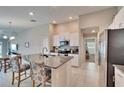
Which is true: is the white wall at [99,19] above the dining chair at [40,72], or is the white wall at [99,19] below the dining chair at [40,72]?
above

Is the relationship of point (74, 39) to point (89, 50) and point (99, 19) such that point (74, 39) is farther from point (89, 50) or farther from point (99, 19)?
point (89, 50)

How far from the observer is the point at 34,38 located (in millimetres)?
10445

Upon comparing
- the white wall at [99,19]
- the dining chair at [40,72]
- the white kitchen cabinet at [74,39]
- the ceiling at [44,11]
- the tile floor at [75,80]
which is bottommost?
the tile floor at [75,80]

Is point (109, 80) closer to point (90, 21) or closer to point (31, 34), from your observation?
point (90, 21)

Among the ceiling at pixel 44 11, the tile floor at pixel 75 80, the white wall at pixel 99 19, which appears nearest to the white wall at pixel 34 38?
the ceiling at pixel 44 11

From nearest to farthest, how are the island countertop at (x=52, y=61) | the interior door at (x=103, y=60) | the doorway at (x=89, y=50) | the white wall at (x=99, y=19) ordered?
the island countertop at (x=52, y=61)
the interior door at (x=103, y=60)
the white wall at (x=99, y=19)
the doorway at (x=89, y=50)

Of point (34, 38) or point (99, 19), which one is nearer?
point (99, 19)

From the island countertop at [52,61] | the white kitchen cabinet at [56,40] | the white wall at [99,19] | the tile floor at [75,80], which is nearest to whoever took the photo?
Answer: the island countertop at [52,61]

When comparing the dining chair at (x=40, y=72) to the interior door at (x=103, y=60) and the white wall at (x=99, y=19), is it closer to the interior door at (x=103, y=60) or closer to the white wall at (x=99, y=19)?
the interior door at (x=103, y=60)

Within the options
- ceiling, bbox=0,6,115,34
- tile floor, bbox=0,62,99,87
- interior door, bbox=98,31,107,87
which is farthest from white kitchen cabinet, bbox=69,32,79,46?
interior door, bbox=98,31,107,87

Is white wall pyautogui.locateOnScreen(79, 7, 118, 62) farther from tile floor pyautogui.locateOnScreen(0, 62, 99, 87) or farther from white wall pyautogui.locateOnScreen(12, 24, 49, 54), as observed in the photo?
white wall pyautogui.locateOnScreen(12, 24, 49, 54)

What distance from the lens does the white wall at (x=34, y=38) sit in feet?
31.5

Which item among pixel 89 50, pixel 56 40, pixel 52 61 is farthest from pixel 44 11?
pixel 89 50
